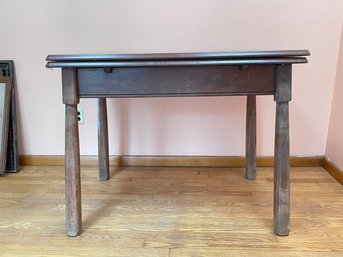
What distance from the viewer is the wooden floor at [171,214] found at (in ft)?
3.85

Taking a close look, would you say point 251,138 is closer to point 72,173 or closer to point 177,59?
point 177,59

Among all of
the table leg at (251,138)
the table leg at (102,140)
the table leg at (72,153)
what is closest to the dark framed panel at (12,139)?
the table leg at (102,140)

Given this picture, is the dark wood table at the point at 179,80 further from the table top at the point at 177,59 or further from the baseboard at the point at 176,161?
the baseboard at the point at 176,161

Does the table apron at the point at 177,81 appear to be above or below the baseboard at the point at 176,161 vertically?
above

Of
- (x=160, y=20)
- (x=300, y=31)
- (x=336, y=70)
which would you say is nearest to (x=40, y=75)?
(x=160, y=20)

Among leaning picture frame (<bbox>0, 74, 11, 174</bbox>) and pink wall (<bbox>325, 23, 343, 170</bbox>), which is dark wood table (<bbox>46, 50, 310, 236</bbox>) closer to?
pink wall (<bbox>325, 23, 343, 170</bbox>)

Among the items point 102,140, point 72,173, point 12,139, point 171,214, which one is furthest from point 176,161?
point 12,139

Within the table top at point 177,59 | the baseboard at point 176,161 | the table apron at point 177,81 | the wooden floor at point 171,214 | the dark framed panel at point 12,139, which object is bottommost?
the wooden floor at point 171,214

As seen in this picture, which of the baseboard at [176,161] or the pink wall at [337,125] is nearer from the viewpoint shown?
the pink wall at [337,125]

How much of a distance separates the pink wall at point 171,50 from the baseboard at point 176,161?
37 mm

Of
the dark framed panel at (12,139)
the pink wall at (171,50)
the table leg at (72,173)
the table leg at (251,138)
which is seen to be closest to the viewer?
the table leg at (72,173)

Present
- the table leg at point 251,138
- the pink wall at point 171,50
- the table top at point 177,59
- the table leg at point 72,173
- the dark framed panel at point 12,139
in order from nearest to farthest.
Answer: the table top at point 177,59, the table leg at point 72,173, the table leg at point 251,138, the pink wall at point 171,50, the dark framed panel at point 12,139

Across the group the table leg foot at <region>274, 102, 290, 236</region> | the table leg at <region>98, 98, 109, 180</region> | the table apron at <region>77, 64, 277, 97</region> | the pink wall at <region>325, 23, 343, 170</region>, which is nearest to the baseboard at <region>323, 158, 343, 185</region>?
the pink wall at <region>325, 23, 343, 170</region>

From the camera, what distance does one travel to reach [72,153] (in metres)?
1.21
